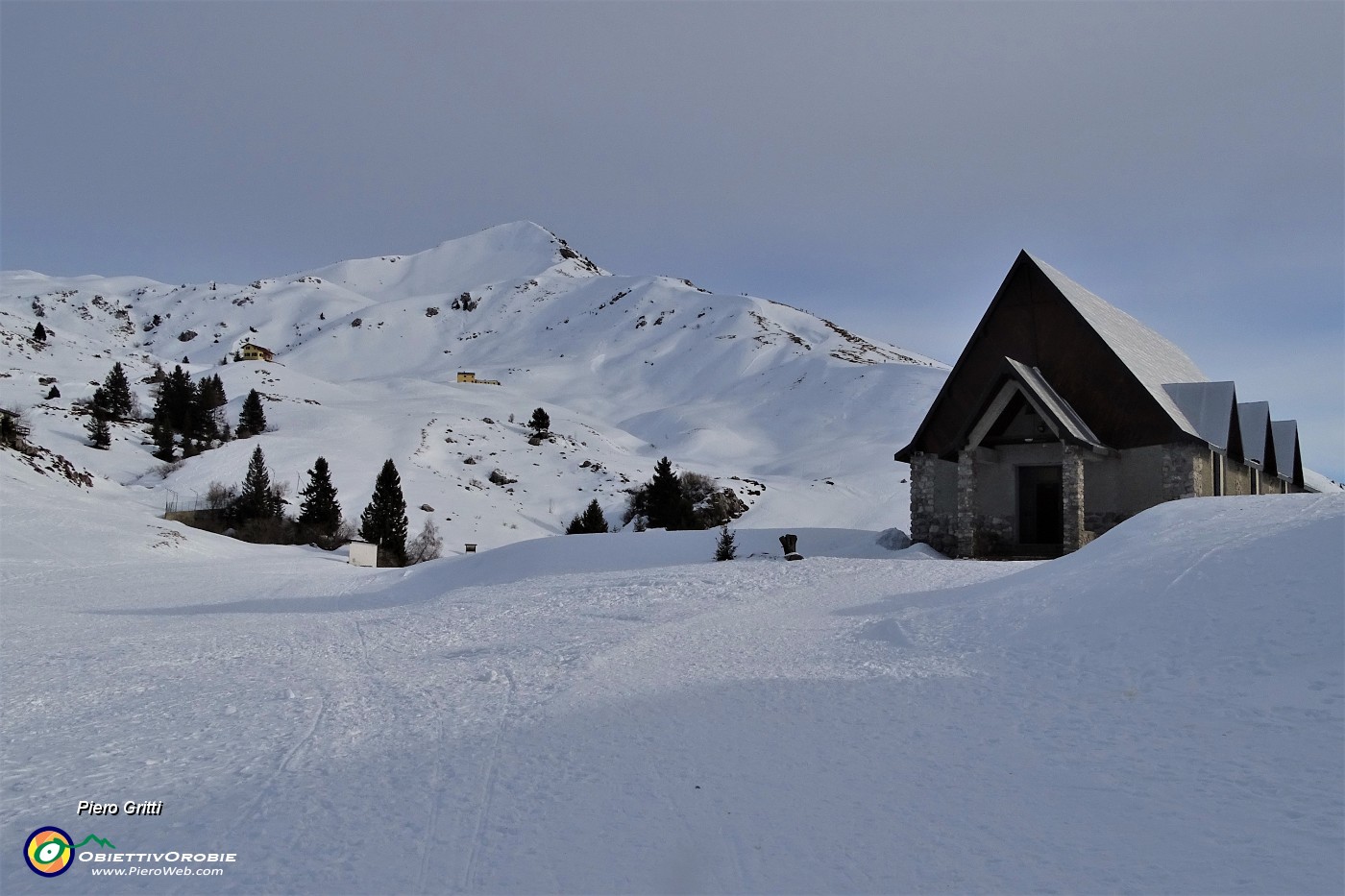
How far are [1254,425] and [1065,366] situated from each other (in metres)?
6.82

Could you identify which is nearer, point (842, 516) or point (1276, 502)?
point (1276, 502)

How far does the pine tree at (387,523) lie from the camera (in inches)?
1537

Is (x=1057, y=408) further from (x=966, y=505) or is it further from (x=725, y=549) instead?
(x=725, y=549)

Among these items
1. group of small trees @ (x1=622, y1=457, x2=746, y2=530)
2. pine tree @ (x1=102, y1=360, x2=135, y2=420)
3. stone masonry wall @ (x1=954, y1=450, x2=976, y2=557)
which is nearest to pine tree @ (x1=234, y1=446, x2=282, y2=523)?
group of small trees @ (x1=622, y1=457, x2=746, y2=530)

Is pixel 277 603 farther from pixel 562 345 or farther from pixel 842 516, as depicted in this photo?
pixel 562 345

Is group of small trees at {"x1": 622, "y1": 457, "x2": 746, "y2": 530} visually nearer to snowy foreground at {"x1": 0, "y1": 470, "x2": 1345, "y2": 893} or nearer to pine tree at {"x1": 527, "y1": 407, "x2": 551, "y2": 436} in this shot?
pine tree at {"x1": 527, "y1": 407, "x2": 551, "y2": 436}

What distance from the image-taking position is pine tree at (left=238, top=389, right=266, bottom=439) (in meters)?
61.3

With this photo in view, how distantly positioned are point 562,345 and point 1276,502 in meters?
130

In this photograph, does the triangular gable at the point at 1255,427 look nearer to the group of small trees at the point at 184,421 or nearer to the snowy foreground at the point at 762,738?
the snowy foreground at the point at 762,738

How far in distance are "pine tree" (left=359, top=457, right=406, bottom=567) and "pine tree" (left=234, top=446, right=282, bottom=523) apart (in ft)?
18.6

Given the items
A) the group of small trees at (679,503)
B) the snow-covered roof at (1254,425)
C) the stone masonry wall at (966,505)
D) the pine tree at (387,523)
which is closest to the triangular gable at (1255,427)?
the snow-covered roof at (1254,425)

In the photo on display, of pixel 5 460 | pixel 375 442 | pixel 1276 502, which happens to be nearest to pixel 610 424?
pixel 375 442

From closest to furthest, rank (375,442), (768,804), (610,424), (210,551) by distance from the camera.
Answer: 1. (768,804)
2. (210,551)
3. (375,442)
4. (610,424)

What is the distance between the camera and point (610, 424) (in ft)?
300
